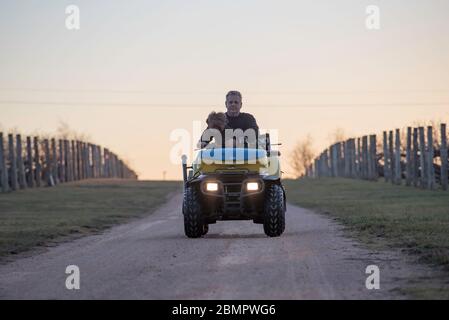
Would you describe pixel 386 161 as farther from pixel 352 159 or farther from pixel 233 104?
pixel 233 104

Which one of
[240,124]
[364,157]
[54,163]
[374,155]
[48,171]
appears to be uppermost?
[240,124]

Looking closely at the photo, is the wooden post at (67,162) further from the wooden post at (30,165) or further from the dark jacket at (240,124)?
the dark jacket at (240,124)

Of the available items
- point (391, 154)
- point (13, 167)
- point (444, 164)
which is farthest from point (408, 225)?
point (13, 167)

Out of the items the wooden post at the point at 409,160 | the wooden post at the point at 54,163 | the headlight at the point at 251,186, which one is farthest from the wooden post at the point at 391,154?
the headlight at the point at 251,186

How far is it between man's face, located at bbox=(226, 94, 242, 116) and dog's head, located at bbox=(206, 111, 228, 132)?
237 millimetres

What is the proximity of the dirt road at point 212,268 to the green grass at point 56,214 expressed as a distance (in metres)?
1.27

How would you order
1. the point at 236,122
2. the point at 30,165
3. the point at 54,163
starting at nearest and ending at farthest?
the point at 236,122
the point at 30,165
the point at 54,163

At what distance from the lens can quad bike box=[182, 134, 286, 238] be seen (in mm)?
18141

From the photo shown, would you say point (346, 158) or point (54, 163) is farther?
point (346, 158)

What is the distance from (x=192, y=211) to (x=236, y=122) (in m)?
2.12

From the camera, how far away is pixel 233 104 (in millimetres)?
19219

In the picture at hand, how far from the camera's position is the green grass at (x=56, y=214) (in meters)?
20.9
